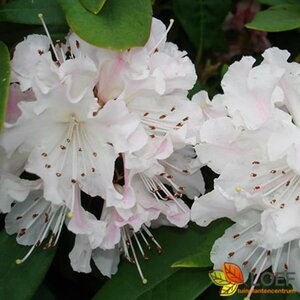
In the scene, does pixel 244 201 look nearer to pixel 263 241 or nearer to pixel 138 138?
pixel 263 241

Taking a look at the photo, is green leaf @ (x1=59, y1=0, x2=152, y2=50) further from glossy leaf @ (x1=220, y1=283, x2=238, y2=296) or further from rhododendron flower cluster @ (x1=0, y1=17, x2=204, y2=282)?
glossy leaf @ (x1=220, y1=283, x2=238, y2=296)

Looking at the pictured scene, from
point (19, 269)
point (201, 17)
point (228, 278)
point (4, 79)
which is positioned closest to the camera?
point (4, 79)

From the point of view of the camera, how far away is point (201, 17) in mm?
1952

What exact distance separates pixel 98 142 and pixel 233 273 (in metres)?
0.36

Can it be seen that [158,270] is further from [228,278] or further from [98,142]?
[98,142]

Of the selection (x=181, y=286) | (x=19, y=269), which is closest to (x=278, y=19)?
(x=181, y=286)

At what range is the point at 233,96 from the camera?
4.75 ft

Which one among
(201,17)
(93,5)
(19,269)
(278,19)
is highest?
(93,5)

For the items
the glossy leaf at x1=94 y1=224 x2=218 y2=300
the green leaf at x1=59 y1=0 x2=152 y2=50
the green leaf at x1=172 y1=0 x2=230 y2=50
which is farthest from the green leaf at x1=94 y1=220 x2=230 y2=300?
the green leaf at x1=172 y1=0 x2=230 y2=50

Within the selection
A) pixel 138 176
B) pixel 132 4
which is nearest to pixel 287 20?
pixel 132 4

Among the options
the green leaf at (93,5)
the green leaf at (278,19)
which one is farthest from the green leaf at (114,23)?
the green leaf at (278,19)

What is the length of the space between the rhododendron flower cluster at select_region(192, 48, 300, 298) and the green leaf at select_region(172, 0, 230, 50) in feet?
1.62

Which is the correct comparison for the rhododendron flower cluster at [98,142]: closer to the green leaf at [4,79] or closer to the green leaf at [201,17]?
the green leaf at [4,79]

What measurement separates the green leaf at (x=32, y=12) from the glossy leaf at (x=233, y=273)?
58cm
